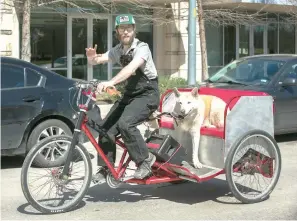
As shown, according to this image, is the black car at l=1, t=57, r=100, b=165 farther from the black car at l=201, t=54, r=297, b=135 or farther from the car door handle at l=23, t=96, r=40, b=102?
the black car at l=201, t=54, r=297, b=135

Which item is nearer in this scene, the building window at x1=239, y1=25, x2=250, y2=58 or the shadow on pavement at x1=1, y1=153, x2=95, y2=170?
the shadow on pavement at x1=1, y1=153, x2=95, y2=170

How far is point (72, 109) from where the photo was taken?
25.7ft

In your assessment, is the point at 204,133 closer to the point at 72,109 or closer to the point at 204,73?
the point at 72,109

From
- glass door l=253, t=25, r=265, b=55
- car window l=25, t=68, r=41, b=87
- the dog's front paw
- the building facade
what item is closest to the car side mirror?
the dog's front paw

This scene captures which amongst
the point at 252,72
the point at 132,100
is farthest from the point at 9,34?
the point at 132,100

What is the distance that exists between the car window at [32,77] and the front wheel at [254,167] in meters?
3.39

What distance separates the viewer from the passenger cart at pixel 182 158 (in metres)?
5.14

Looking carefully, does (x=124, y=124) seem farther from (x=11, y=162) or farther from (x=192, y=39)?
→ (x=192, y=39)

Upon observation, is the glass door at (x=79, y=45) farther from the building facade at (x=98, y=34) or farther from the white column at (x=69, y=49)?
the white column at (x=69, y=49)

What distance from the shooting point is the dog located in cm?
556

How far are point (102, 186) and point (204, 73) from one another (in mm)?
9263

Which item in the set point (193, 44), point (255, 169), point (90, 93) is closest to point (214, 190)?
point (255, 169)

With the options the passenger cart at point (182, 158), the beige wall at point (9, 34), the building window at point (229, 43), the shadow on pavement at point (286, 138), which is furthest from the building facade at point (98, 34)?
the passenger cart at point (182, 158)

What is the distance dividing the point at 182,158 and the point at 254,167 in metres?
0.84
